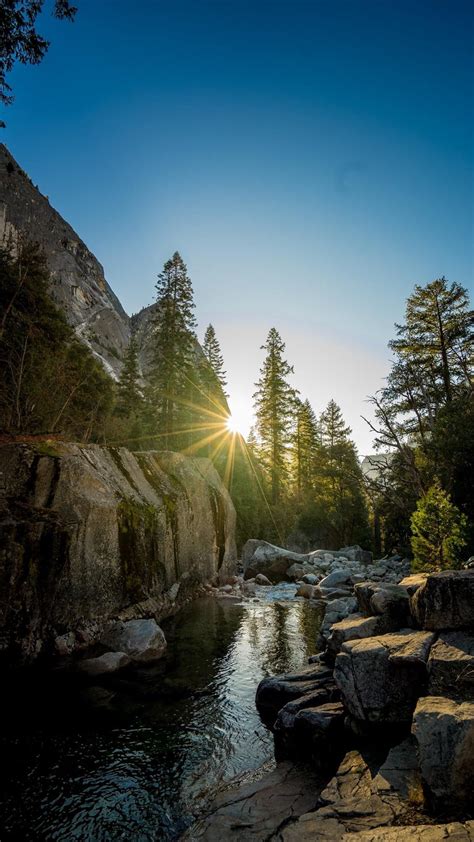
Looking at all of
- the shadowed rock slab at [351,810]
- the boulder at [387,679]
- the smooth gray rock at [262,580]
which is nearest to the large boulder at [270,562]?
the smooth gray rock at [262,580]

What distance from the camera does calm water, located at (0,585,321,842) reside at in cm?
454

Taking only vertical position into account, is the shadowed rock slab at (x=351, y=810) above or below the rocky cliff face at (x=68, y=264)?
below

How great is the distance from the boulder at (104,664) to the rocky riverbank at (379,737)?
3.60m

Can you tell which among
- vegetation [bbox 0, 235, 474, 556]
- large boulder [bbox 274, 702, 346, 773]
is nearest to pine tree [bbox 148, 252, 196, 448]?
vegetation [bbox 0, 235, 474, 556]

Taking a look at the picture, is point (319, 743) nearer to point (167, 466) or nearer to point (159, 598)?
point (159, 598)

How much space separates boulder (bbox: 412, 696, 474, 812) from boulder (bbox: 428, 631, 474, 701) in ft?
1.74

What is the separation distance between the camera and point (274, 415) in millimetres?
35281

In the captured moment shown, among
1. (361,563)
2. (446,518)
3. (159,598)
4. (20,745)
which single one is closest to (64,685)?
(20,745)

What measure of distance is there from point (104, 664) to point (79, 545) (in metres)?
2.87

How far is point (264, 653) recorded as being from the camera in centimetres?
1018

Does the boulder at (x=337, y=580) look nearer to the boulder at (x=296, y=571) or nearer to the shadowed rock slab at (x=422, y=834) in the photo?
the boulder at (x=296, y=571)

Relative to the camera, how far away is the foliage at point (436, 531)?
9.97 meters

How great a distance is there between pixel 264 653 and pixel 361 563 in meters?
17.7

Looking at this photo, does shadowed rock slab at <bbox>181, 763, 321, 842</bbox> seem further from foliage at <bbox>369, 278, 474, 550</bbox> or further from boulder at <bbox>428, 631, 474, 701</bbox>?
foliage at <bbox>369, 278, 474, 550</bbox>
